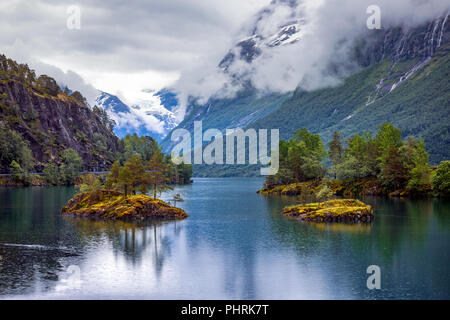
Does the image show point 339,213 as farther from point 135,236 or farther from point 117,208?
point 117,208

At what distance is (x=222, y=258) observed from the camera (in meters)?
61.2

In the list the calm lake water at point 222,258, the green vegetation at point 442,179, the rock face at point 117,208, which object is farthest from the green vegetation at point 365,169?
the rock face at point 117,208

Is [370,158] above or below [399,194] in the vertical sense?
above

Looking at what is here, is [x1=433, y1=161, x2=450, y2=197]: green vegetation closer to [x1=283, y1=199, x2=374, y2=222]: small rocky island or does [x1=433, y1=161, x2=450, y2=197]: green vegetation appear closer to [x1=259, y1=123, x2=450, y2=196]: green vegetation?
[x1=259, y1=123, x2=450, y2=196]: green vegetation

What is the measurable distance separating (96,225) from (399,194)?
339 feet

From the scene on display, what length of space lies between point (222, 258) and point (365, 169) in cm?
11083

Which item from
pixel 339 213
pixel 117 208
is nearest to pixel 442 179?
pixel 339 213

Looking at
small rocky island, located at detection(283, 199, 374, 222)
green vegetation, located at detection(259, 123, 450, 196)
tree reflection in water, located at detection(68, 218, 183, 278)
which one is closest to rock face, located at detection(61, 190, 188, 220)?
tree reflection in water, located at detection(68, 218, 183, 278)

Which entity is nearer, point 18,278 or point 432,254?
point 18,278

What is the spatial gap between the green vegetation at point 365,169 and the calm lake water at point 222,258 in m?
51.8

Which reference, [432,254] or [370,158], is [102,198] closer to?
[432,254]

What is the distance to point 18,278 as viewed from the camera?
49156 millimetres

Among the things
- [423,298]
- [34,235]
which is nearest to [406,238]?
[423,298]
